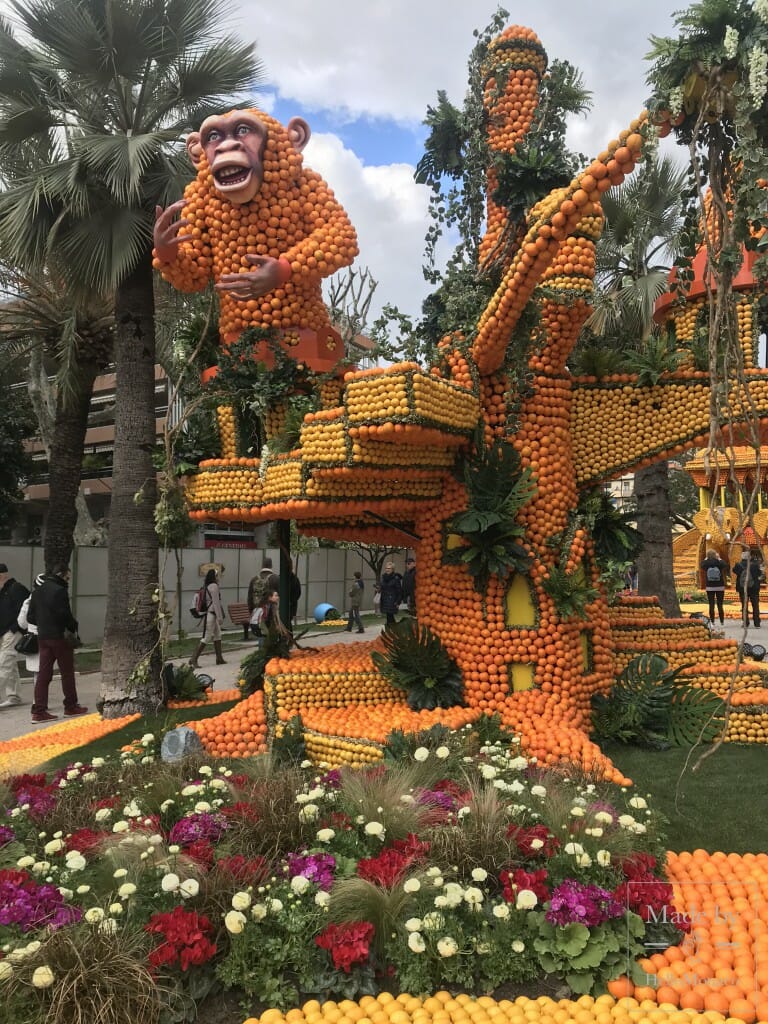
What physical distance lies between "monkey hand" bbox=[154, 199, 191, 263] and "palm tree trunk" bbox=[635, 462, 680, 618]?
7.56m

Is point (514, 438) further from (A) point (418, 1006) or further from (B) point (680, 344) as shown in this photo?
(A) point (418, 1006)

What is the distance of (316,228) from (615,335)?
383 inches

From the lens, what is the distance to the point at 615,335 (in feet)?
50.0

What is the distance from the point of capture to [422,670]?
673 centimetres

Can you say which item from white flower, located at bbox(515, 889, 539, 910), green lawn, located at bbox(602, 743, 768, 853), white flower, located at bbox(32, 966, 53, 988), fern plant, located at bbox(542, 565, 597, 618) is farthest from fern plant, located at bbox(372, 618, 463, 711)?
white flower, located at bbox(32, 966, 53, 988)

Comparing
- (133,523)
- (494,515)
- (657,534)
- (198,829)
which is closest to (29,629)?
(133,523)

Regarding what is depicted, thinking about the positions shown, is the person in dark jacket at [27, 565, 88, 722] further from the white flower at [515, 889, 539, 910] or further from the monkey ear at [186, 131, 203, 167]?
the white flower at [515, 889, 539, 910]

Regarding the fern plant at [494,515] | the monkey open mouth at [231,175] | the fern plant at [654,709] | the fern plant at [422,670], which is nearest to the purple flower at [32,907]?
the fern plant at [422,670]

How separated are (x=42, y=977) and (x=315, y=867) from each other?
1.28 meters

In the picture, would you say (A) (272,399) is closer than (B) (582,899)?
No

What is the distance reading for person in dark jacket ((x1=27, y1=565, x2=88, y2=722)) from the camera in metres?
9.12

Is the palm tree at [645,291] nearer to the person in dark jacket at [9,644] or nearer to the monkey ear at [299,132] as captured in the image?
the monkey ear at [299,132]

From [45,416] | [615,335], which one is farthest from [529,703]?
[45,416]

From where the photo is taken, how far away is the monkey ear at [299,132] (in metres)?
7.20
